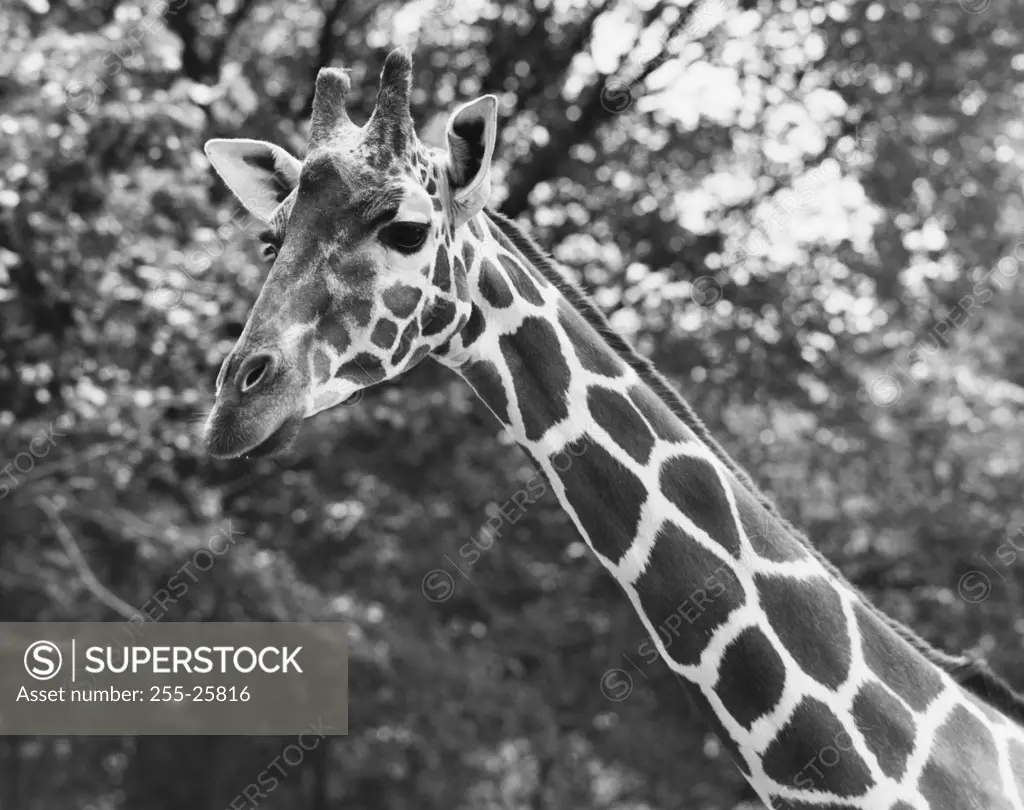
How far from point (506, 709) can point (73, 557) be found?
4.58 metres

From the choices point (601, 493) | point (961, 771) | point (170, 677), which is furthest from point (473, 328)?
point (170, 677)

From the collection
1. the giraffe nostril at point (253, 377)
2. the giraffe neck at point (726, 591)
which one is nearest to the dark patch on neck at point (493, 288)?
the giraffe neck at point (726, 591)

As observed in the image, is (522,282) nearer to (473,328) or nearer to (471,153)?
(473,328)

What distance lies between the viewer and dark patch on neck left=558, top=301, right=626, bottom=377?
3.15 metres

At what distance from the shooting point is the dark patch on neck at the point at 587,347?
3.15 meters

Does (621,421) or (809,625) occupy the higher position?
(621,421)

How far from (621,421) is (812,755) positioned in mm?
1020

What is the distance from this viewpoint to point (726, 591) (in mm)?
2936

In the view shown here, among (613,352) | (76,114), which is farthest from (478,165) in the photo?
→ (76,114)

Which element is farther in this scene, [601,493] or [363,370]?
[601,493]

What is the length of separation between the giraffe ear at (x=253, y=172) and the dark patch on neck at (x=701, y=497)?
1429 mm

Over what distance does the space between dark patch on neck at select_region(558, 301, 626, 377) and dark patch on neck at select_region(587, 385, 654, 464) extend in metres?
0.08

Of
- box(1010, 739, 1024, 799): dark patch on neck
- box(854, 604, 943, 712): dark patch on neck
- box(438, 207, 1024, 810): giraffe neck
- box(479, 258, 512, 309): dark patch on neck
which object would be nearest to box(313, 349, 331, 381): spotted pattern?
box(438, 207, 1024, 810): giraffe neck

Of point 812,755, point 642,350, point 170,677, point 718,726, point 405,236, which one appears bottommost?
point 170,677
